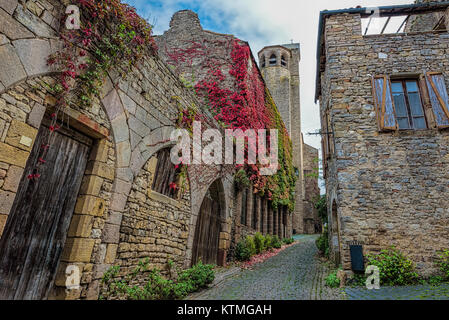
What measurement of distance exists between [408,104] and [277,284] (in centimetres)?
509

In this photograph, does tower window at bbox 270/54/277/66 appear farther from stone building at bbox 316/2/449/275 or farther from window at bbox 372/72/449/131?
window at bbox 372/72/449/131

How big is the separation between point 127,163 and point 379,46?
6646mm

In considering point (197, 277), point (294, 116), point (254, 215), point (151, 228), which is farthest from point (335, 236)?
point (294, 116)

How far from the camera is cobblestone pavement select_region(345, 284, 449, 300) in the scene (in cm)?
393

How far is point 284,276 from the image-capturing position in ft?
20.8

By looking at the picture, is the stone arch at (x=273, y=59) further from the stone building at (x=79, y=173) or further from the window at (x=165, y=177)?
the window at (x=165, y=177)

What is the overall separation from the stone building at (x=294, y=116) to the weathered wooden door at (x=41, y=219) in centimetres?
1966

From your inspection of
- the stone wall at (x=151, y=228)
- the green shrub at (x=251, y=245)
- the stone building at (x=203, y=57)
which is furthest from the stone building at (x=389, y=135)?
the stone building at (x=203, y=57)

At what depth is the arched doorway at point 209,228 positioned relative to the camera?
621 cm

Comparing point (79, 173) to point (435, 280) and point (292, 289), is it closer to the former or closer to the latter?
point (292, 289)

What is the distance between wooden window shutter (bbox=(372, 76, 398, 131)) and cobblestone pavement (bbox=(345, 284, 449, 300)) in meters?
3.19
